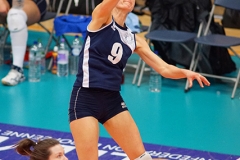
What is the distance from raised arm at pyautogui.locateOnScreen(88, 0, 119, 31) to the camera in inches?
159

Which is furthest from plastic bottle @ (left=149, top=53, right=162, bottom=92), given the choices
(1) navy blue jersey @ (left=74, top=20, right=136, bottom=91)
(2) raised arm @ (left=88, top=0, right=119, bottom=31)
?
→ (2) raised arm @ (left=88, top=0, right=119, bottom=31)

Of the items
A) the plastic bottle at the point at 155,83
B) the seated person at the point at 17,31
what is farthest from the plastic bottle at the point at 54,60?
the plastic bottle at the point at 155,83

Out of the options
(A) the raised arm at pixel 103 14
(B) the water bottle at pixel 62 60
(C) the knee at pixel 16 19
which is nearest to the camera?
(A) the raised arm at pixel 103 14

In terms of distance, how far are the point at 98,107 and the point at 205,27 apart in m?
4.25

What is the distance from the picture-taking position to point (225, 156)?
5.59 meters

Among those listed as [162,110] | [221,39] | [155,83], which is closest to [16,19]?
[155,83]

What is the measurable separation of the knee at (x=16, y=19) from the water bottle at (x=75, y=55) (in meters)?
0.83

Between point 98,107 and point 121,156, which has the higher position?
point 98,107

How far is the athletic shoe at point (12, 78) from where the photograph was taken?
7.74m

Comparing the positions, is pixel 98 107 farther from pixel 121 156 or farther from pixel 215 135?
pixel 215 135

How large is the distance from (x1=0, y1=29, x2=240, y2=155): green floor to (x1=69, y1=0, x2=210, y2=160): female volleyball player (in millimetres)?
1659

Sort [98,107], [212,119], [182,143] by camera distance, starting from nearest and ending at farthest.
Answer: [98,107] → [182,143] → [212,119]

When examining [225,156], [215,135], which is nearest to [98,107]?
[225,156]

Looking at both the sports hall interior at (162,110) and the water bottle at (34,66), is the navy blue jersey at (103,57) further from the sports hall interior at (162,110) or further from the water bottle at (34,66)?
the water bottle at (34,66)
